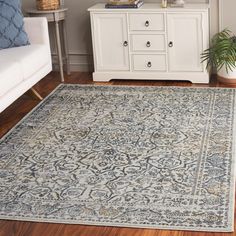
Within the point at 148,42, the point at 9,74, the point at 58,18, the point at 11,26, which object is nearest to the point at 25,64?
the point at 9,74

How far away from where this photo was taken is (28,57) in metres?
3.96

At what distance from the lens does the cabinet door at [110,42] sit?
Result: 457 cm

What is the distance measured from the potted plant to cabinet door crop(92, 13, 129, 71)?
0.69m

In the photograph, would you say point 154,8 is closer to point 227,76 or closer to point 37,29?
point 227,76

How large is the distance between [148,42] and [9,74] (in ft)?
4.55

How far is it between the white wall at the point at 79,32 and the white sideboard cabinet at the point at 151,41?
0.28m

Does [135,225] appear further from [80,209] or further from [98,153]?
[98,153]

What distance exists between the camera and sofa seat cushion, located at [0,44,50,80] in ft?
12.7

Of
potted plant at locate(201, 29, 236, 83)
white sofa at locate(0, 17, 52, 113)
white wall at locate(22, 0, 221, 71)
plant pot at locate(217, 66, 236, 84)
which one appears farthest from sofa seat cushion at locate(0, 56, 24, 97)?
plant pot at locate(217, 66, 236, 84)

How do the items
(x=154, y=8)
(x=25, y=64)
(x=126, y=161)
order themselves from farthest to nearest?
(x=154, y=8), (x=25, y=64), (x=126, y=161)

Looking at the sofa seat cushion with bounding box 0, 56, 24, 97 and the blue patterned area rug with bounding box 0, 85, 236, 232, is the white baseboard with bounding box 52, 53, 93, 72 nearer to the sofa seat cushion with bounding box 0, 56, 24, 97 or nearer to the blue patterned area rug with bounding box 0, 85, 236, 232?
the blue patterned area rug with bounding box 0, 85, 236, 232

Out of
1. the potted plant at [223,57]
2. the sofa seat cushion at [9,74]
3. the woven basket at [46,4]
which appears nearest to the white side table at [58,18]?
the woven basket at [46,4]

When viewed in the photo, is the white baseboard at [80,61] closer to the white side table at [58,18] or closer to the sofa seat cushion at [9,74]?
the white side table at [58,18]

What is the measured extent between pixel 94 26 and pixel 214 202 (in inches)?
94.9
